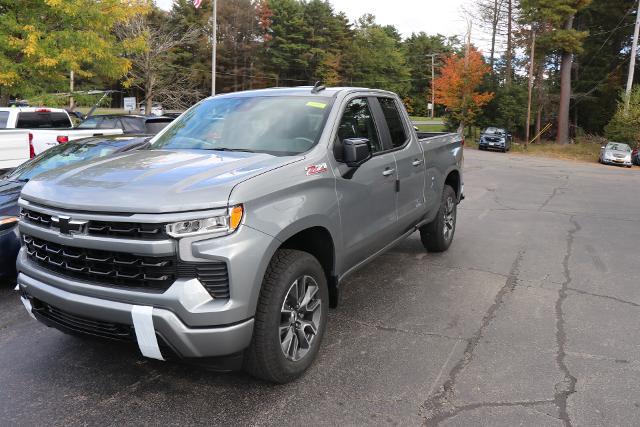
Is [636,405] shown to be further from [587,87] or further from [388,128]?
[587,87]

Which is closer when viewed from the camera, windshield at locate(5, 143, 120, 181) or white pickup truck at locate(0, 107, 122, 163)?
windshield at locate(5, 143, 120, 181)

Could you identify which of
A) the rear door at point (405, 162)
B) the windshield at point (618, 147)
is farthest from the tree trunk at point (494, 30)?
the rear door at point (405, 162)

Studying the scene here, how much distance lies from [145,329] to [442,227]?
4.45m

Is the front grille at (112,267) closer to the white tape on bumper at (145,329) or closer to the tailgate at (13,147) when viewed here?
the white tape on bumper at (145,329)

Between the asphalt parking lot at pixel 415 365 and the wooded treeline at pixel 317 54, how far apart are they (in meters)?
11.8

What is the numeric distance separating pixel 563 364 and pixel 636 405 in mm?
581

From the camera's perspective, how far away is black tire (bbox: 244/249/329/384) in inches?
116

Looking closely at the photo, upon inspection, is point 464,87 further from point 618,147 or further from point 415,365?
point 415,365

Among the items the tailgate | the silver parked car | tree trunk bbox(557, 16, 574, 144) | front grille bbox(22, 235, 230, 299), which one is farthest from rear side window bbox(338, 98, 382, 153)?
tree trunk bbox(557, 16, 574, 144)

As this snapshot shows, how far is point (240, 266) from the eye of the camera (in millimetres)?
2725

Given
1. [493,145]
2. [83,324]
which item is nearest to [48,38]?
[83,324]

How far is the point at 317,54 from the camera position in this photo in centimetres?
6888

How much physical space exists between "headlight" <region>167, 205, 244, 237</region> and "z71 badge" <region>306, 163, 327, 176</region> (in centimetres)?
77

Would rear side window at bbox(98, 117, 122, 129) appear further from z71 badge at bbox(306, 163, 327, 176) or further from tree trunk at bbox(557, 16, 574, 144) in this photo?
tree trunk at bbox(557, 16, 574, 144)
